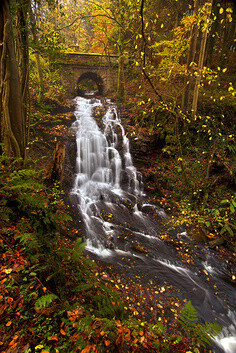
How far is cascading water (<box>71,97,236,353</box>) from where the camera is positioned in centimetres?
523

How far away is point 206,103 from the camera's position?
11125 mm

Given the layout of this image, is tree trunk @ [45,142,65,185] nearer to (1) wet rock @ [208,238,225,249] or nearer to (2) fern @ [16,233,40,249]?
(2) fern @ [16,233,40,249]

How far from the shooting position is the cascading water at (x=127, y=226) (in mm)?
5227

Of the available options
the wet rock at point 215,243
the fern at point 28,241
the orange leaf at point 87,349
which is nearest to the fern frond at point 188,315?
the orange leaf at point 87,349

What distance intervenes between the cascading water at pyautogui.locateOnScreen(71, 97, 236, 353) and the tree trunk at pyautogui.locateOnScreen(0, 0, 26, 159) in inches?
152

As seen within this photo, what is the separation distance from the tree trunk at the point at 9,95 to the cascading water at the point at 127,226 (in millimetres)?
3852

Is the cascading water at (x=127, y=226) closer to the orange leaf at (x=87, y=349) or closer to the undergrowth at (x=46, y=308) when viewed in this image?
the undergrowth at (x=46, y=308)

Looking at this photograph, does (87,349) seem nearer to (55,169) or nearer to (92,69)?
(55,169)

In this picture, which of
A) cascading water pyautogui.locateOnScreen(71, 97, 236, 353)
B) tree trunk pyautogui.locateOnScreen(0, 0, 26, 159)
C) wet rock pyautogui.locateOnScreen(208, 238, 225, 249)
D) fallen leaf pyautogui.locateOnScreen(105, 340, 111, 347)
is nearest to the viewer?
fallen leaf pyautogui.locateOnScreen(105, 340, 111, 347)

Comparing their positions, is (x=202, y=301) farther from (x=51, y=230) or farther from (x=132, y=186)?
(x=132, y=186)

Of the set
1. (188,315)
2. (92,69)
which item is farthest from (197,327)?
(92,69)

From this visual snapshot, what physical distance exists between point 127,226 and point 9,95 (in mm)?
5751

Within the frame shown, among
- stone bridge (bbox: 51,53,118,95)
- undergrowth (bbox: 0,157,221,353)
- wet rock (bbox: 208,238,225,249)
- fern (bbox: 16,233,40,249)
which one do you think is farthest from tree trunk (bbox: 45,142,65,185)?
stone bridge (bbox: 51,53,118,95)

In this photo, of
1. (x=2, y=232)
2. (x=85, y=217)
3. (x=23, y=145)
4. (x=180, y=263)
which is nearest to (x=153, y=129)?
(x=85, y=217)
